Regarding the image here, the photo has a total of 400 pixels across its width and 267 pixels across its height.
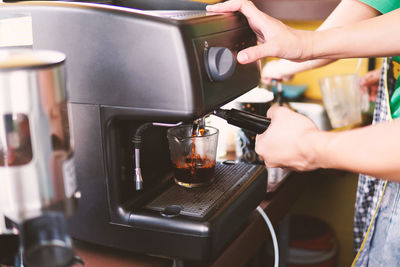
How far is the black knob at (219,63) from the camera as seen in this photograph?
0.72 metres

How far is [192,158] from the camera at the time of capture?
0.90m

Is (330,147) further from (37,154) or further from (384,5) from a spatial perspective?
(384,5)

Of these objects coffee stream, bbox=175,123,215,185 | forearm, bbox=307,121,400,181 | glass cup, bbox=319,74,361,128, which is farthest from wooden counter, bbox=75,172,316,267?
glass cup, bbox=319,74,361,128

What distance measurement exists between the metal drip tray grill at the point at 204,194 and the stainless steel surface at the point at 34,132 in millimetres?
297

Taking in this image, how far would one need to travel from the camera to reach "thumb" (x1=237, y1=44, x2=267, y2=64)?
830 mm

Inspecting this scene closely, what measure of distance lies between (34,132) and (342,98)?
133 cm

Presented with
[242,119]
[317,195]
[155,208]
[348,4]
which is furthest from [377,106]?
[317,195]

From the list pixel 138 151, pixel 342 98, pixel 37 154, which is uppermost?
pixel 37 154

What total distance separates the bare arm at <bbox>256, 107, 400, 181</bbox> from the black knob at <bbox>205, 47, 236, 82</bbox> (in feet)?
0.52

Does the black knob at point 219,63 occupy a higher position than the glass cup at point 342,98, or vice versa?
the black knob at point 219,63

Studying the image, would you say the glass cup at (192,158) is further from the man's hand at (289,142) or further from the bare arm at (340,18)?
the bare arm at (340,18)

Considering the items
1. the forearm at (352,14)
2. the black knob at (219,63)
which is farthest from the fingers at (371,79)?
the black knob at (219,63)

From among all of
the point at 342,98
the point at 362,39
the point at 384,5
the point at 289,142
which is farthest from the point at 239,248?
the point at 342,98

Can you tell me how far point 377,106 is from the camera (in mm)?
1224
